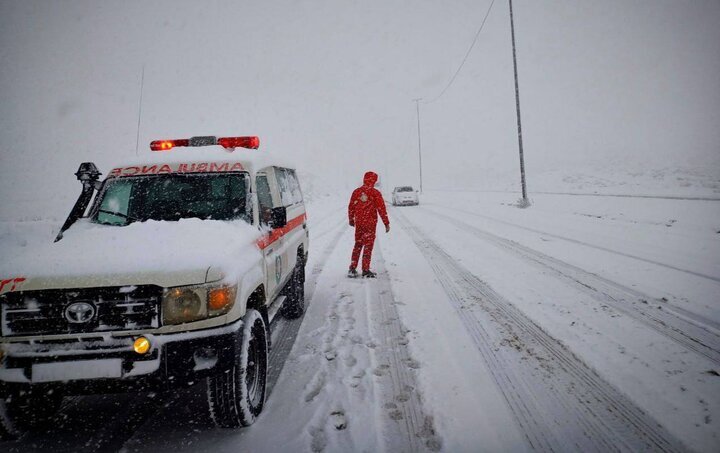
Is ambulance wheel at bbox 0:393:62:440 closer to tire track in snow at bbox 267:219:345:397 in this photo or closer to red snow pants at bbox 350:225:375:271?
tire track in snow at bbox 267:219:345:397

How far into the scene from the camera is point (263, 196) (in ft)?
12.2

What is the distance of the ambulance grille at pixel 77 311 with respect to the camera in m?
2.04

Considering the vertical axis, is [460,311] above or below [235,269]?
below

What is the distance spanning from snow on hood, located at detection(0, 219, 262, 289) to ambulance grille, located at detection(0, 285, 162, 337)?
70 mm

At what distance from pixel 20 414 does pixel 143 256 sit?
1369mm

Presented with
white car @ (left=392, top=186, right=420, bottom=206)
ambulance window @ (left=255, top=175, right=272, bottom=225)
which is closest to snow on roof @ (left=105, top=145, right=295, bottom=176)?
ambulance window @ (left=255, top=175, right=272, bottom=225)

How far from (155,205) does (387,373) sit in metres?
2.80

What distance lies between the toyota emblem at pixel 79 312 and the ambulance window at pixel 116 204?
4.48 ft

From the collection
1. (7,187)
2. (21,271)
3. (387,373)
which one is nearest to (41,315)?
(21,271)

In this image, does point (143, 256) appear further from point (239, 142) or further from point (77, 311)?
point (239, 142)

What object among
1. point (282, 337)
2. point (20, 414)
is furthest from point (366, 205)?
point (20, 414)

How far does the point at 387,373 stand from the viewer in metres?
3.09

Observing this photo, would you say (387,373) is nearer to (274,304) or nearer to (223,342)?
(274,304)

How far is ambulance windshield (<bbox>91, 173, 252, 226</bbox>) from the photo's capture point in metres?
3.24
